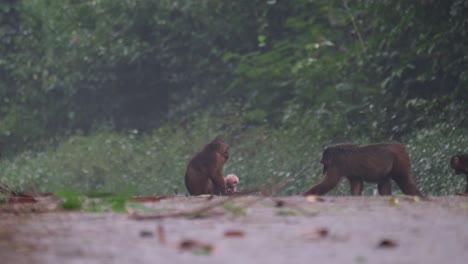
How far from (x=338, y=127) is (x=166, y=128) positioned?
7040mm

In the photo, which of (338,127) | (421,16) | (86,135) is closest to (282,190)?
(338,127)

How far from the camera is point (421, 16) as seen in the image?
54.9 feet

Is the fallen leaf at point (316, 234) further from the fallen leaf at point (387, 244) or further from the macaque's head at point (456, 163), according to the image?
the macaque's head at point (456, 163)

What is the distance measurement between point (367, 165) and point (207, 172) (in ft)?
7.12

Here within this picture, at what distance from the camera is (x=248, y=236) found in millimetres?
5652

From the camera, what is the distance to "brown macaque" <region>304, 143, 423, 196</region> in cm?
1194

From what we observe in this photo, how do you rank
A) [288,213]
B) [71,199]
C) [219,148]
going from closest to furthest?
[288,213] < [71,199] < [219,148]

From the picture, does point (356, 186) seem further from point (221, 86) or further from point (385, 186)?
point (221, 86)

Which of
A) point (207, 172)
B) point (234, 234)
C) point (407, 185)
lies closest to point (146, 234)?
point (234, 234)

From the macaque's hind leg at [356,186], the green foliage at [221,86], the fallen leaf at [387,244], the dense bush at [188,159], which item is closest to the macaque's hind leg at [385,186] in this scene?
the macaque's hind leg at [356,186]

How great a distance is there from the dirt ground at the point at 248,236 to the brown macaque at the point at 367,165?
4182 millimetres

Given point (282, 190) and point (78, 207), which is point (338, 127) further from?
point (78, 207)

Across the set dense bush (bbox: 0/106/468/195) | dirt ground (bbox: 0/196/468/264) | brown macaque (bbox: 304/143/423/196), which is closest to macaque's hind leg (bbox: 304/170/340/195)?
brown macaque (bbox: 304/143/423/196)

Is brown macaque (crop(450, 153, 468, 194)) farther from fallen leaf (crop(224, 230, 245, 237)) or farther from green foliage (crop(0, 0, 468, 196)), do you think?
fallen leaf (crop(224, 230, 245, 237))
